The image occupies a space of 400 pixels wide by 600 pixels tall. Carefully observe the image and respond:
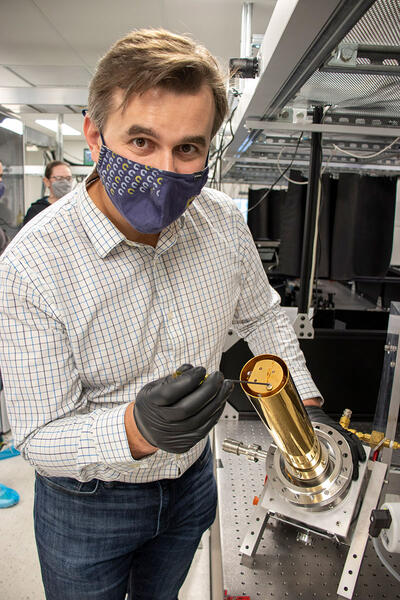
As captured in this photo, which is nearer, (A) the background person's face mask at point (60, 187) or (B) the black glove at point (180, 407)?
(B) the black glove at point (180, 407)

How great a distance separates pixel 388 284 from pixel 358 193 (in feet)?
6.08

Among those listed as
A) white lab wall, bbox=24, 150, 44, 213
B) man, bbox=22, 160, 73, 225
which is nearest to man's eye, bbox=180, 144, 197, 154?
man, bbox=22, 160, 73, 225

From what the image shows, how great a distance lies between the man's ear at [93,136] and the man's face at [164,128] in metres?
0.04

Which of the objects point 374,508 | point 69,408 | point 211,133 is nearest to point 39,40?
point 211,133

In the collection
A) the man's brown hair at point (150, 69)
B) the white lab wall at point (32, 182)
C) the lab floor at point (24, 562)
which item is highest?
the white lab wall at point (32, 182)

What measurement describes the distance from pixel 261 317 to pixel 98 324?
0.49 m

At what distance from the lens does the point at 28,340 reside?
0.78 metres

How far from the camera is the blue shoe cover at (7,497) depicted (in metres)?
2.34

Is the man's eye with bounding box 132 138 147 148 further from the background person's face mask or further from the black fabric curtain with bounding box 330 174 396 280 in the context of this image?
the background person's face mask

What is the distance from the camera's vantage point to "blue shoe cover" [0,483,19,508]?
234 cm

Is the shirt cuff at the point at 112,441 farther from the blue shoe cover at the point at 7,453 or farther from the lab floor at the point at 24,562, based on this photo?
the blue shoe cover at the point at 7,453

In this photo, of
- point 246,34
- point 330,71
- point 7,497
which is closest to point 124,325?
point 330,71

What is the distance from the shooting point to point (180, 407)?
2.19 ft

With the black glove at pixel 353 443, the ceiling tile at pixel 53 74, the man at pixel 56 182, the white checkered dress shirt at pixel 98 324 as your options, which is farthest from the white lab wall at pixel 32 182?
the black glove at pixel 353 443
